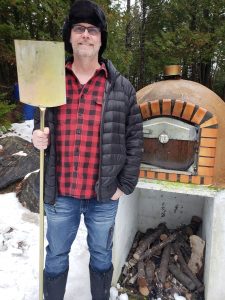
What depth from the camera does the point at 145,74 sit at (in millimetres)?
16188

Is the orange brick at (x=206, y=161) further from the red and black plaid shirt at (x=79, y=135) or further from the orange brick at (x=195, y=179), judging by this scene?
the red and black plaid shirt at (x=79, y=135)

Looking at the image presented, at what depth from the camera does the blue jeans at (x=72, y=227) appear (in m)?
2.22

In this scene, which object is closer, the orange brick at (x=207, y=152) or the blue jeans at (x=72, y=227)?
the blue jeans at (x=72, y=227)

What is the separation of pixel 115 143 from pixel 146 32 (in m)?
14.3

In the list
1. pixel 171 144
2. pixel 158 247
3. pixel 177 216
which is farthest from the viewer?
pixel 177 216

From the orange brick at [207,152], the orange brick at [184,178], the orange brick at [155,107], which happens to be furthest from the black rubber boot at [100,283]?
the orange brick at [155,107]

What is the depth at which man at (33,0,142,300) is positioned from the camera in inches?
81.4

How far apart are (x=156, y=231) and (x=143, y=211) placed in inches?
13.5

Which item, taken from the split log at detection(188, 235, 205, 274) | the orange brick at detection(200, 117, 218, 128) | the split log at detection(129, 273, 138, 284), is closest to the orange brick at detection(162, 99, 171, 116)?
the orange brick at detection(200, 117, 218, 128)

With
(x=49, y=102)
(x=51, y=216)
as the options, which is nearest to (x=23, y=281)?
(x=51, y=216)

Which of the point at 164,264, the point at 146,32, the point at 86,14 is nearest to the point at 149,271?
the point at 164,264

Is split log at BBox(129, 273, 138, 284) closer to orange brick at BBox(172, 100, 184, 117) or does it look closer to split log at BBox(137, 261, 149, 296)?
split log at BBox(137, 261, 149, 296)

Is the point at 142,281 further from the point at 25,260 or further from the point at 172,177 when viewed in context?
the point at 25,260

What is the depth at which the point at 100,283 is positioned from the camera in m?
2.48
